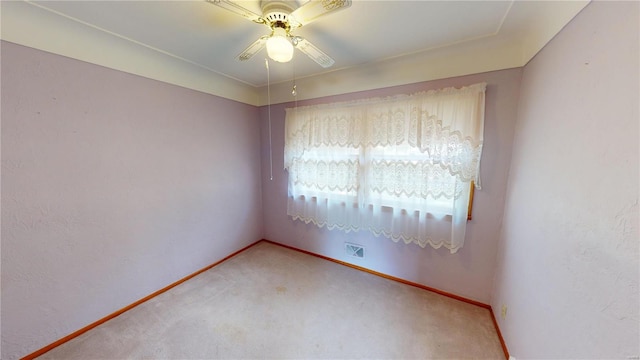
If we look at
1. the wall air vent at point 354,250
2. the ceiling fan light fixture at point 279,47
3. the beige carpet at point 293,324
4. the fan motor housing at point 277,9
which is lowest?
the beige carpet at point 293,324

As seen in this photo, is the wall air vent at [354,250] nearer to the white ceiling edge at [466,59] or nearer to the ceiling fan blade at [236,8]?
the white ceiling edge at [466,59]

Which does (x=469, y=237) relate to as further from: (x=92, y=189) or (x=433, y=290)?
(x=92, y=189)

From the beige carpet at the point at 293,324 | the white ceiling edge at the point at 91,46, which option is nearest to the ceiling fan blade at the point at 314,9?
the white ceiling edge at the point at 91,46

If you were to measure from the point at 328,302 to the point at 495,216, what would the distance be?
62.4 inches

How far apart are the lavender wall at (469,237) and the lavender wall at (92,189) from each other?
1173 millimetres

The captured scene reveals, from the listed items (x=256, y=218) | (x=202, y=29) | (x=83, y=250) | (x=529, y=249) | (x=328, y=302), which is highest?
(x=202, y=29)

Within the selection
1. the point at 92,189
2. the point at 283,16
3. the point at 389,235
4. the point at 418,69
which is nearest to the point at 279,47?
the point at 283,16

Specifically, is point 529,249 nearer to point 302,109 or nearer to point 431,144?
point 431,144

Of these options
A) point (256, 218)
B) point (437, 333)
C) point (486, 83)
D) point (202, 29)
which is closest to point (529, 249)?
point (437, 333)

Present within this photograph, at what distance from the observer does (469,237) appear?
179cm

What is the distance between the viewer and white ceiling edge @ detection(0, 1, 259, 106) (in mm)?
1188

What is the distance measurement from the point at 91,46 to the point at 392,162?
96.8 inches

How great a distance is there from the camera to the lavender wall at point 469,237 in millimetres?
1584

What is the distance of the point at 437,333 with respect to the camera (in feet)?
5.04
